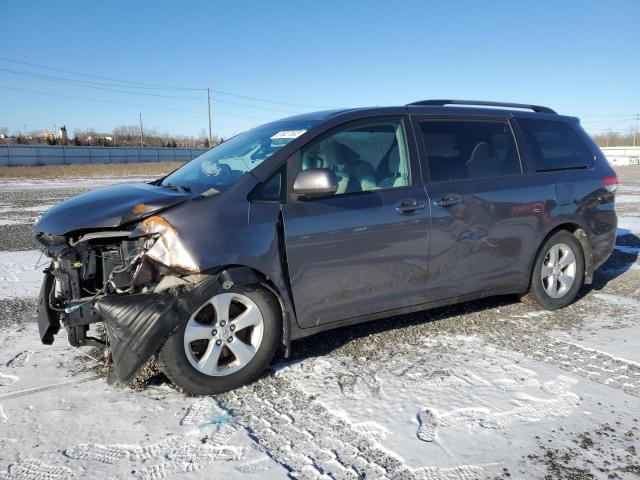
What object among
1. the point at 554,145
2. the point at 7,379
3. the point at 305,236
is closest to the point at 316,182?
the point at 305,236

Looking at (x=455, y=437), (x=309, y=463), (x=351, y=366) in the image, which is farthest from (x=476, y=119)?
(x=309, y=463)

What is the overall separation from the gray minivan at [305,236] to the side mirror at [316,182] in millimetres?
14

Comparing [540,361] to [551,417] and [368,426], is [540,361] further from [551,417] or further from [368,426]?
[368,426]

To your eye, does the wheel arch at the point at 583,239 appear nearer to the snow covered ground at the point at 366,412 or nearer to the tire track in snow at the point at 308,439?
the snow covered ground at the point at 366,412

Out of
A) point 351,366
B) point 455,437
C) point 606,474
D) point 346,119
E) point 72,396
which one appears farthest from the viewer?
point 346,119

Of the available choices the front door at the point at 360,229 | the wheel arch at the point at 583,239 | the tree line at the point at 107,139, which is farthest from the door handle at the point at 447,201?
the tree line at the point at 107,139

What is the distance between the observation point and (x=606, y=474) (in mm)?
2385

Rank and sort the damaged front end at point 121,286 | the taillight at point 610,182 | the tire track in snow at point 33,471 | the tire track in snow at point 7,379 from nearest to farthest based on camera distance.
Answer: the tire track in snow at point 33,471, the damaged front end at point 121,286, the tire track in snow at point 7,379, the taillight at point 610,182

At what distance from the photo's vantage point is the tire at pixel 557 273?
477 cm

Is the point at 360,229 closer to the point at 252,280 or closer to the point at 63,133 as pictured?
the point at 252,280

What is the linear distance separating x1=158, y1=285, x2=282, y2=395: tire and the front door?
0.88ft

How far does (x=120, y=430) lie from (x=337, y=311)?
5.15 ft

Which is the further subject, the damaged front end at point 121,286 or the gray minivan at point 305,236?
the gray minivan at point 305,236

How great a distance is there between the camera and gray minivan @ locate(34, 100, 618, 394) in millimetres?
3094
